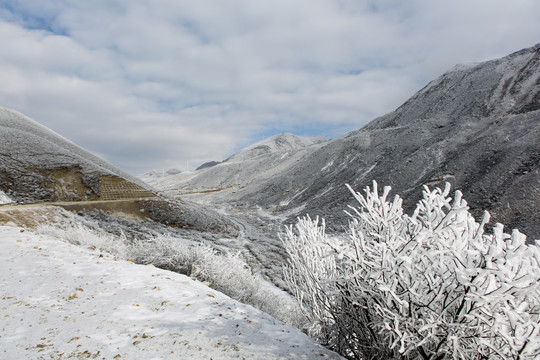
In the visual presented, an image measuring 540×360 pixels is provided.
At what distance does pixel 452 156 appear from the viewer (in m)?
24.4

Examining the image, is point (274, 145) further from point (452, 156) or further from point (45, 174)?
point (45, 174)

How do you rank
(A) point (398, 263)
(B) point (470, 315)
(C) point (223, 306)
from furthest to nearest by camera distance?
(C) point (223, 306)
(A) point (398, 263)
(B) point (470, 315)

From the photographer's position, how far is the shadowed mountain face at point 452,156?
57.3 feet

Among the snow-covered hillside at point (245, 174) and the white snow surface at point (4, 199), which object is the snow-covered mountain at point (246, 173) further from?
the white snow surface at point (4, 199)

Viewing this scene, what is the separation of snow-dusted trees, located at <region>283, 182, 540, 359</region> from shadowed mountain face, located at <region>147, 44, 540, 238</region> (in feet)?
47.3

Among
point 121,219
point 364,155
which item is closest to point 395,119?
point 364,155

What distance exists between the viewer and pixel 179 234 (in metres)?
13.7

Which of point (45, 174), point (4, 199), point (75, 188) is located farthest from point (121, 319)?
point (45, 174)

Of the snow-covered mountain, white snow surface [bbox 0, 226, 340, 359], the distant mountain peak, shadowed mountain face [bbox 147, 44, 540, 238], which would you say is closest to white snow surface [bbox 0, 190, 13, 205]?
white snow surface [bbox 0, 226, 340, 359]

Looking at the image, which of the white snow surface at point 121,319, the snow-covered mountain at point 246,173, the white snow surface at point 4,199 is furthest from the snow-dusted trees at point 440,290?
the snow-covered mountain at point 246,173

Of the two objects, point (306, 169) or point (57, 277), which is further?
point (306, 169)

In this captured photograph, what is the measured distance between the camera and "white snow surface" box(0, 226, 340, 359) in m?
3.09

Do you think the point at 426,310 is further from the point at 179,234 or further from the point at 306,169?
the point at 306,169

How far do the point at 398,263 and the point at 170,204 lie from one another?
15.1 m
